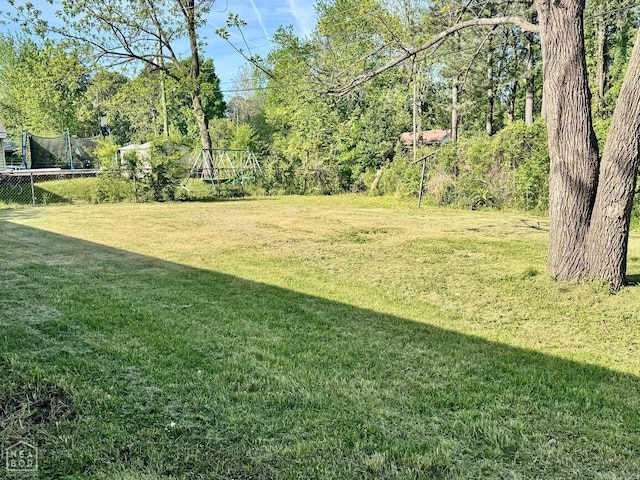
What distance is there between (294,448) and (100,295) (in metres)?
3.26

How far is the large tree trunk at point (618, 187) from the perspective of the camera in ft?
14.5

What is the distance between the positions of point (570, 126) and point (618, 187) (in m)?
0.80

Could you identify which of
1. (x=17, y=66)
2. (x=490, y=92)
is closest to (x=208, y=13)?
(x=490, y=92)

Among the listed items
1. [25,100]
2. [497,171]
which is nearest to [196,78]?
[497,171]

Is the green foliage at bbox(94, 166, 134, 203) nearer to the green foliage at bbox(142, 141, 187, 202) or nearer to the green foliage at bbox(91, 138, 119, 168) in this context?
the green foliage at bbox(91, 138, 119, 168)

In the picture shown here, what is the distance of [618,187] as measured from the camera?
14.8ft

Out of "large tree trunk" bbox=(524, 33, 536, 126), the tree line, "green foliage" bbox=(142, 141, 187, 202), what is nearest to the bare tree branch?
the tree line

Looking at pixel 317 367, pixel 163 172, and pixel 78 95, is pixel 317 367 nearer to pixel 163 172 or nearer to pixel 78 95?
pixel 163 172

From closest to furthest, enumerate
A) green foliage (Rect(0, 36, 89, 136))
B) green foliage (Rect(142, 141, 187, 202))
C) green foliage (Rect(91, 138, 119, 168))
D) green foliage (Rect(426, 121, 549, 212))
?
1. green foliage (Rect(426, 121, 549, 212))
2. green foliage (Rect(91, 138, 119, 168))
3. green foliage (Rect(142, 141, 187, 202))
4. green foliage (Rect(0, 36, 89, 136))

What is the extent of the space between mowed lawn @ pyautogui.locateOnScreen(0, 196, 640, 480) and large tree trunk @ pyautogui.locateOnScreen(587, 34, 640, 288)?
1.08 feet

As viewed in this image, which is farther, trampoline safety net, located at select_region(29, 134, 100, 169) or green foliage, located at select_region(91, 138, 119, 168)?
trampoline safety net, located at select_region(29, 134, 100, 169)

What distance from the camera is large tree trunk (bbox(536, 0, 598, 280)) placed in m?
4.80

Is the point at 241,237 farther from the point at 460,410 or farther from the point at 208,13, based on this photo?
the point at 208,13

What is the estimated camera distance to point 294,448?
6.70ft
